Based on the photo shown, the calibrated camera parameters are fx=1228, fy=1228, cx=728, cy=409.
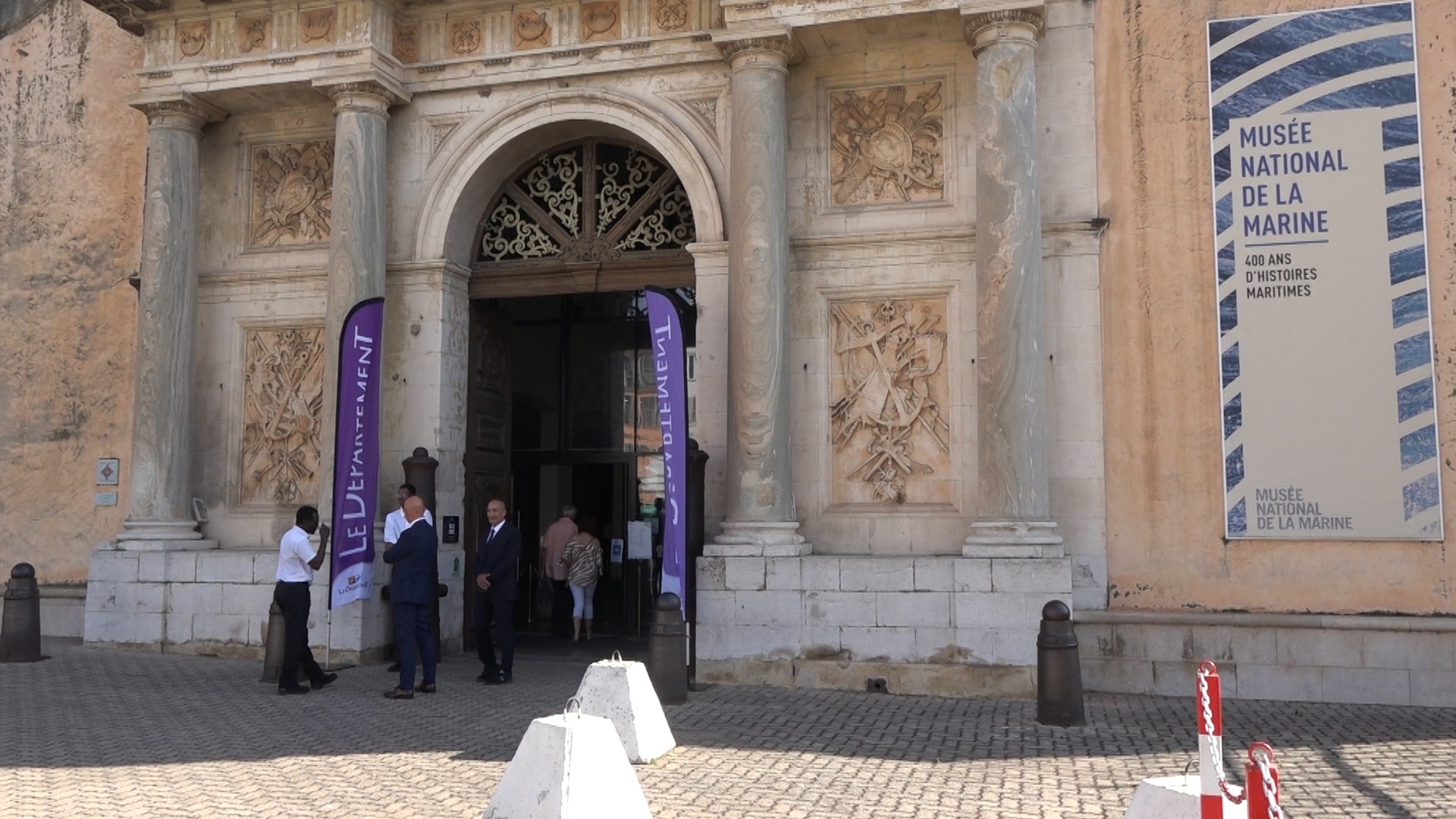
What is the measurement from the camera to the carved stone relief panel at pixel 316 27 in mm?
12680

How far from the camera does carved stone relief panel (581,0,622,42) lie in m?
12.4

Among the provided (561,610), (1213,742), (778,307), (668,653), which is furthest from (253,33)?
(1213,742)

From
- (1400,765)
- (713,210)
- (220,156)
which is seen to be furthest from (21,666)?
(1400,765)

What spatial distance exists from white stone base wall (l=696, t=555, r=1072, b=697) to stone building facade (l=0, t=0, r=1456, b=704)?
0.03 m

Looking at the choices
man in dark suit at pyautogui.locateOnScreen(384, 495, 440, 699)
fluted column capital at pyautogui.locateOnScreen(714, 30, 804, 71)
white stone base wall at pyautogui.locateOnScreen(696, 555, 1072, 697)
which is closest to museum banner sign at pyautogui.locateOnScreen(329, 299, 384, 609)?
man in dark suit at pyautogui.locateOnScreen(384, 495, 440, 699)

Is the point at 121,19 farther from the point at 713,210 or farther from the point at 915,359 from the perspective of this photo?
the point at 915,359

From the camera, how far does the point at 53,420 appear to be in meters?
14.4

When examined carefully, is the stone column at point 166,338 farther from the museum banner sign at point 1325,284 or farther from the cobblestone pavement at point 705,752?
the museum banner sign at point 1325,284

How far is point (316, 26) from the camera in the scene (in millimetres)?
12750

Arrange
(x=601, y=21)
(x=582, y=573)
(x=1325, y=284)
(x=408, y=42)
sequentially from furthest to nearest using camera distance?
(x=582, y=573) → (x=408, y=42) → (x=601, y=21) → (x=1325, y=284)

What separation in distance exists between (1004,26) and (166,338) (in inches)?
355

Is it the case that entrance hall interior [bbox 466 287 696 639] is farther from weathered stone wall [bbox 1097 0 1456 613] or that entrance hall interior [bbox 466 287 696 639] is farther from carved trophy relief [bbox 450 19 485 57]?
weathered stone wall [bbox 1097 0 1456 613]

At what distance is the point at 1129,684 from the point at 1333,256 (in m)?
4.09

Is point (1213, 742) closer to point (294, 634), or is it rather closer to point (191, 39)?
point (294, 634)
